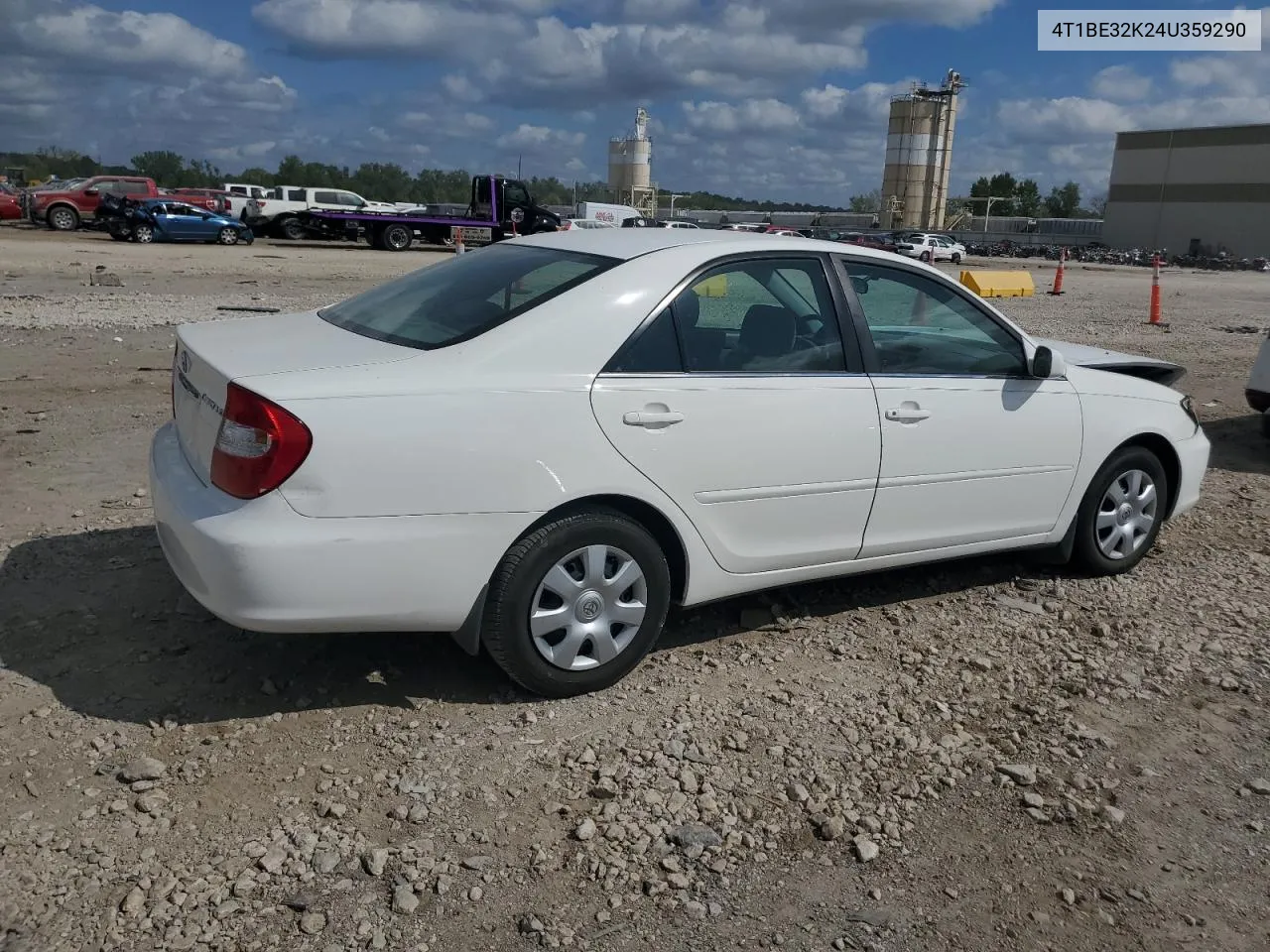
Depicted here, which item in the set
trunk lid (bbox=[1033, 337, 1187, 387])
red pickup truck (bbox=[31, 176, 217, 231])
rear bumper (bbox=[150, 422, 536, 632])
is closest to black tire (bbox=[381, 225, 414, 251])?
red pickup truck (bbox=[31, 176, 217, 231])

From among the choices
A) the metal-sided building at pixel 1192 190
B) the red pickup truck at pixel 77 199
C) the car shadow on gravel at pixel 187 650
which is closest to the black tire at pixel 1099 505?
the car shadow on gravel at pixel 187 650

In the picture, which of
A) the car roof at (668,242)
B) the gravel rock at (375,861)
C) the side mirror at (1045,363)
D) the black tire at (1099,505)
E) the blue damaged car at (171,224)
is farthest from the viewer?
the blue damaged car at (171,224)

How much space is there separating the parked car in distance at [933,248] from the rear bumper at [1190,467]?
41.4m

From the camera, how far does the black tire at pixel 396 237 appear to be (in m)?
34.2

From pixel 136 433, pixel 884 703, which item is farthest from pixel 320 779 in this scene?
pixel 136 433

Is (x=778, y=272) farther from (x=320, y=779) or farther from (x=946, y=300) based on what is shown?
(x=320, y=779)

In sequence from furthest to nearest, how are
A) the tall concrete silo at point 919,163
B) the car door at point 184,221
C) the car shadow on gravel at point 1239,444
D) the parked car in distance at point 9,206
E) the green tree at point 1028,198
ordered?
the green tree at point 1028,198 < the tall concrete silo at point 919,163 < the parked car in distance at point 9,206 < the car door at point 184,221 < the car shadow on gravel at point 1239,444

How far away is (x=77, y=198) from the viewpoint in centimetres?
3500

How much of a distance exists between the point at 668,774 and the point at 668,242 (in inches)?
79.8

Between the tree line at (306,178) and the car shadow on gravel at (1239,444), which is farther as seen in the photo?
the tree line at (306,178)

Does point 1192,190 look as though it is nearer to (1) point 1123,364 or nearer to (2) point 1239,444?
(2) point 1239,444

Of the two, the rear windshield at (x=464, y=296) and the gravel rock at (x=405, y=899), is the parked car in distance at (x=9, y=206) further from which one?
the gravel rock at (x=405, y=899)

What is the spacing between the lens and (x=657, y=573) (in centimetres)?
384

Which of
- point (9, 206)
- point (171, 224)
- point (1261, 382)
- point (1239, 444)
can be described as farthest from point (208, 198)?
point (1261, 382)
